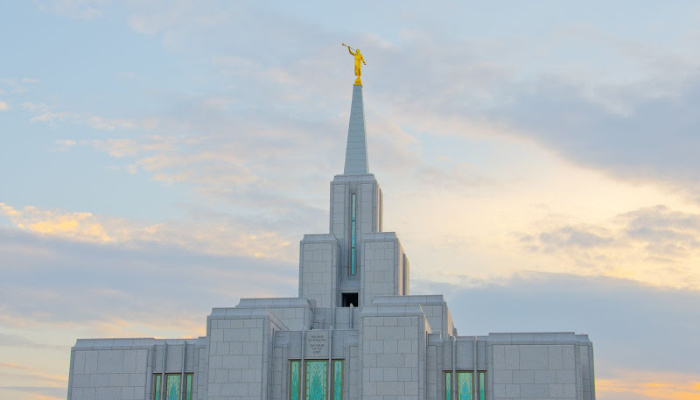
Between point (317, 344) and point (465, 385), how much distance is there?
7.24 m

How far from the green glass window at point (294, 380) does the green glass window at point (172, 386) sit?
5404mm

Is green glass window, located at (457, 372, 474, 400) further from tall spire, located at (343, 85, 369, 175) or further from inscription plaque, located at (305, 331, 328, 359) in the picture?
tall spire, located at (343, 85, 369, 175)

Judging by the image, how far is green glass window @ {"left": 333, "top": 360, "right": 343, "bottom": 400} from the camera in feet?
151

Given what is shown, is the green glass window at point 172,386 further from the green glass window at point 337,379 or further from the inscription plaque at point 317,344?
the green glass window at point 337,379

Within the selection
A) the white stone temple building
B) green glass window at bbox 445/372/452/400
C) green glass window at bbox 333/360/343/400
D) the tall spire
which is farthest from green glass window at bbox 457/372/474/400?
the tall spire

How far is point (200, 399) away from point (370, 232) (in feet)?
56.8

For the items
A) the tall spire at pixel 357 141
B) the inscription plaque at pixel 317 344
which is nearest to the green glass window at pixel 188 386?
the inscription plaque at pixel 317 344

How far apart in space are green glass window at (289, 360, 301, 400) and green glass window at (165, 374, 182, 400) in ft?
17.7

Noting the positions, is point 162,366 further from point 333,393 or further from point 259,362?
point 333,393

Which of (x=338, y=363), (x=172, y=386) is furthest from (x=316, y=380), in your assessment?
(x=172, y=386)

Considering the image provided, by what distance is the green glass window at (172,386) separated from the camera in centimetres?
4688

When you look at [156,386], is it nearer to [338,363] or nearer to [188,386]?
[188,386]

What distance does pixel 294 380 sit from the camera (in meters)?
46.3

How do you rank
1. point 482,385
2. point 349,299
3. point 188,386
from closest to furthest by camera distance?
point 482,385
point 188,386
point 349,299
